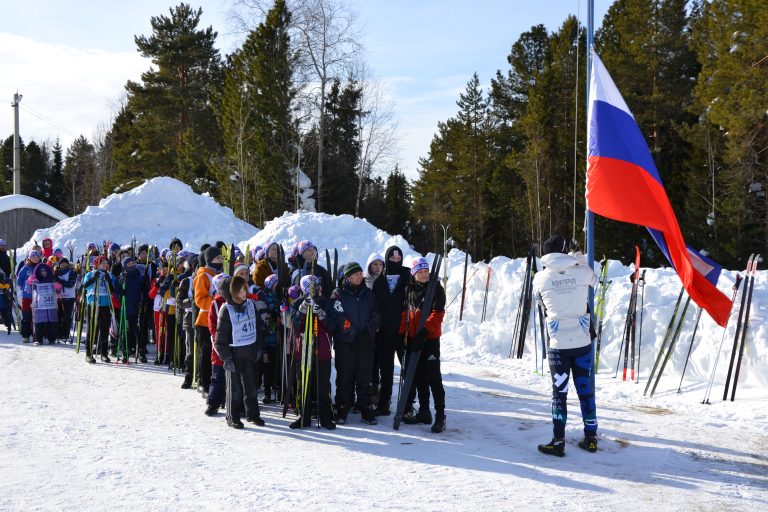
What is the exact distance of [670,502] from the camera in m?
4.81

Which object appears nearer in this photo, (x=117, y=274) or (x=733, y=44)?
(x=117, y=274)

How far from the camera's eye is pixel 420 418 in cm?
710

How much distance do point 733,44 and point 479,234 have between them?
21519 millimetres

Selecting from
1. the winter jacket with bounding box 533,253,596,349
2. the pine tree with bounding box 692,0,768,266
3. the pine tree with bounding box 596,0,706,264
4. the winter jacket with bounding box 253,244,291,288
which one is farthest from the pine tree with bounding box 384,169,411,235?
the winter jacket with bounding box 533,253,596,349

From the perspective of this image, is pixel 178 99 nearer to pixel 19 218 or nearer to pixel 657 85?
pixel 19 218

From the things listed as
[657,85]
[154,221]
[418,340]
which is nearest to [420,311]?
[418,340]

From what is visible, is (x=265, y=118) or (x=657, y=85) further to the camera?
(x=265, y=118)

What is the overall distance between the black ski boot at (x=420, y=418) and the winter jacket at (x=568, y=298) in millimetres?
1828

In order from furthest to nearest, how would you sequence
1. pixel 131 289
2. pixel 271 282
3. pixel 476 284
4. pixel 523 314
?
pixel 476 284 < pixel 523 314 < pixel 131 289 < pixel 271 282

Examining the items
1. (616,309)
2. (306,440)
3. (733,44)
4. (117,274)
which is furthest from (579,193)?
(306,440)

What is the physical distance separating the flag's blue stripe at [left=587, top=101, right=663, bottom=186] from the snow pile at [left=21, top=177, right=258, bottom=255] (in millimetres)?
19201

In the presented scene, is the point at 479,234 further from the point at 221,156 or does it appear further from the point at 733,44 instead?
the point at 733,44

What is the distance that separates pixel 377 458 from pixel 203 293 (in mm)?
3510

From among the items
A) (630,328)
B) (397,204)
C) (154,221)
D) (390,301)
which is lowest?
(630,328)
